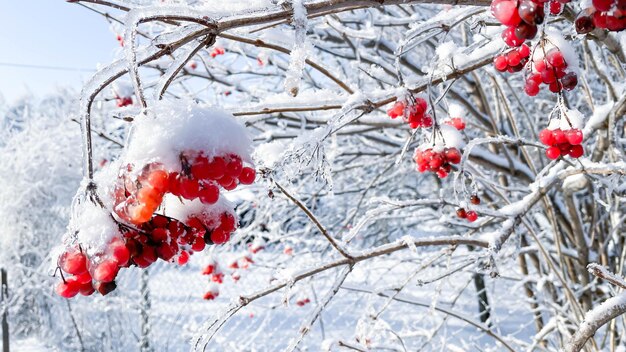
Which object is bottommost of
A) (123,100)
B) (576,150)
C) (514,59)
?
(576,150)

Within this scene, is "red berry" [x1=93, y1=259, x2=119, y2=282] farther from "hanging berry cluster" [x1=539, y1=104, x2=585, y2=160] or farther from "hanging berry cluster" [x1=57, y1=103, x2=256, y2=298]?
"hanging berry cluster" [x1=539, y1=104, x2=585, y2=160]

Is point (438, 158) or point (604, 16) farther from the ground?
point (438, 158)

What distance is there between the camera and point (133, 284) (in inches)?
265

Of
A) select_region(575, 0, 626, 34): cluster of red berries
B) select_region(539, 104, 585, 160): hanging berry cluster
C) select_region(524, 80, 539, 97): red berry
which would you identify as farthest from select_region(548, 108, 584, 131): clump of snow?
select_region(575, 0, 626, 34): cluster of red berries

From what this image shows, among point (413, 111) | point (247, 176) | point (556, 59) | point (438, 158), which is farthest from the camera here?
point (438, 158)

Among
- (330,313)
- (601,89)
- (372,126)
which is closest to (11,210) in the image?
(330,313)

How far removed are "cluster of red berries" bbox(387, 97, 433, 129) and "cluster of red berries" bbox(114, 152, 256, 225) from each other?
0.86 m

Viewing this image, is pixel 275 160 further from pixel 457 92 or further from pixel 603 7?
pixel 457 92

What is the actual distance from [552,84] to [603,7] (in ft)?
1.00

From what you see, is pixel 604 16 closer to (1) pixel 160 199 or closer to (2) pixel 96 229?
(1) pixel 160 199

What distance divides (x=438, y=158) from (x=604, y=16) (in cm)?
81

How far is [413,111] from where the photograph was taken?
142cm

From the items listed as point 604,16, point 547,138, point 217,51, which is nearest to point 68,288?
point 604,16

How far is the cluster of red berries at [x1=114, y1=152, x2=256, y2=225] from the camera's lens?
0.60 meters
